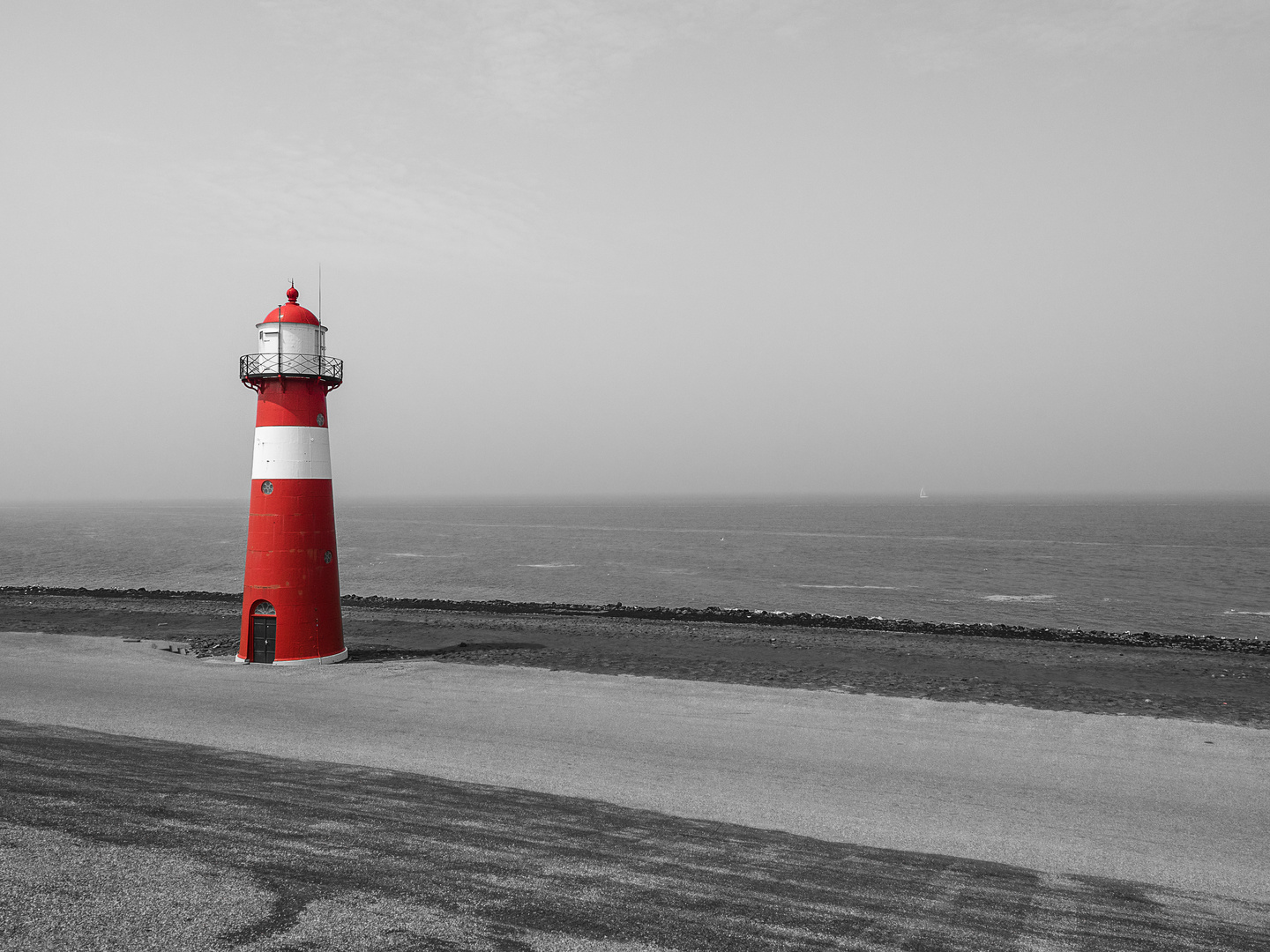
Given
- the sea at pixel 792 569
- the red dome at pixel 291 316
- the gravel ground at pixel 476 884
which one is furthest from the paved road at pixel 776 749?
the sea at pixel 792 569

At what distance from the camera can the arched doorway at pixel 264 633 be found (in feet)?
58.4

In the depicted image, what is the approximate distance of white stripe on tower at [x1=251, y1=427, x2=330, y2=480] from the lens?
56.6ft

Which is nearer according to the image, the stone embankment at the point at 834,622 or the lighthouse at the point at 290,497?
the lighthouse at the point at 290,497

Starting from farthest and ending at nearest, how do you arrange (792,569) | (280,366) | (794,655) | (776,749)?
(792,569)
(794,655)
(280,366)
(776,749)

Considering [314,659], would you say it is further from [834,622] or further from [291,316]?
[834,622]

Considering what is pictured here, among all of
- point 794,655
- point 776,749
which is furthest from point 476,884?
point 794,655

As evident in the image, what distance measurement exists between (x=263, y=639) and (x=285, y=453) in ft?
14.1

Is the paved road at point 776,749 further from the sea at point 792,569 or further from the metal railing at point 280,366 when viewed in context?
the sea at point 792,569

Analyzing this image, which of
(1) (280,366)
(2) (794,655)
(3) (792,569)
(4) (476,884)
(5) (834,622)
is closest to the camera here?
(4) (476,884)

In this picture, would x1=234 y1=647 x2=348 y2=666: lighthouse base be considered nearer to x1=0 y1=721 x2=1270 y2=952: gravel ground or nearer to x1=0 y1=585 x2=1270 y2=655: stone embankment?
x1=0 y1=721 x2=1270 y2=952: gravel ground

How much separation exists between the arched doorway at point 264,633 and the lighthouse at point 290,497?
0.06ft

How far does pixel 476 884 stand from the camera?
19.7ft

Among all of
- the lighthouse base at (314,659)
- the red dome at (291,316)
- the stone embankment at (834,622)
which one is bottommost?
the stone embankment at (834,622)

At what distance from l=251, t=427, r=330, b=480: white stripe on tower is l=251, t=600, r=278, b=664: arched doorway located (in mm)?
2983
